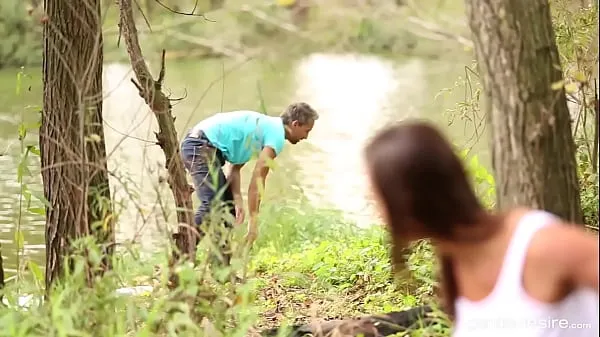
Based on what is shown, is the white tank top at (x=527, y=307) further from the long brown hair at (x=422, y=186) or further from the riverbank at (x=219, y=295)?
the riverbank at (x=219, y=295)

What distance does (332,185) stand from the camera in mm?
10125

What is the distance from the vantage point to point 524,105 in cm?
250

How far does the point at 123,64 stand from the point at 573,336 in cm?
481

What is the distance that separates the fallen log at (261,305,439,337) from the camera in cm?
318

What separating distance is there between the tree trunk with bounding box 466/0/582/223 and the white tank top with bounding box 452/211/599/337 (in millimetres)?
630

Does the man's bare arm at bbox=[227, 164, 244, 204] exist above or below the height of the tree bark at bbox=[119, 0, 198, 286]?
below

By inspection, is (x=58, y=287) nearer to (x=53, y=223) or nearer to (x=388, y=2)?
(x=53, y=223)

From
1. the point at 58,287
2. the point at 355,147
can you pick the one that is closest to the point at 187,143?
the point at 58,287

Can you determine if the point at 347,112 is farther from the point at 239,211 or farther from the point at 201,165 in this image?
the point at 239,211

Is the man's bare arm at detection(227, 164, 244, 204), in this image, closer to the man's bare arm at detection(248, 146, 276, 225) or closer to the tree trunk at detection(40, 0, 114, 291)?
the man's bare arm at detection(248, 146, 276, 225)

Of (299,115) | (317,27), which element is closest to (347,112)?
(299,115)

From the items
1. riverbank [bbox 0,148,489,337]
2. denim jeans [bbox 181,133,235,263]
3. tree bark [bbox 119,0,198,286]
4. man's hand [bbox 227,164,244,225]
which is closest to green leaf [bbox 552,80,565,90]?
riverbank [bbox 0,148,489,337]

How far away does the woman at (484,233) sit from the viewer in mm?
1830

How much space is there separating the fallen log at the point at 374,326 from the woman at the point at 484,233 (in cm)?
119
